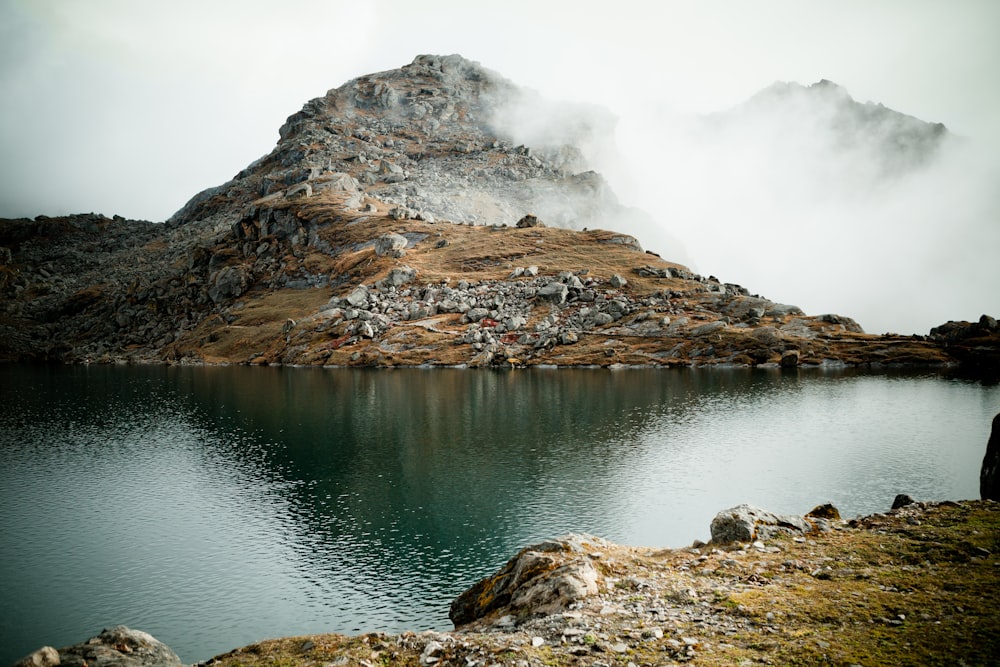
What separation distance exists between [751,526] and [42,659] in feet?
96.2

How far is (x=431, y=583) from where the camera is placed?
36.0 metres

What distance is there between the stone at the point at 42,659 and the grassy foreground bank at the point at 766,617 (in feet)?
16.7

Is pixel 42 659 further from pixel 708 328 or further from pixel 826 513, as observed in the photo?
pixel 708 328

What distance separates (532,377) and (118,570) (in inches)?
4493

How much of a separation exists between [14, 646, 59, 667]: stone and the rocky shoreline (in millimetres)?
52

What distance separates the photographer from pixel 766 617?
710 inches

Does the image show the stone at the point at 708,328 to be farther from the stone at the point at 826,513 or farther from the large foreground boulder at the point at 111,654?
the large foreground boulder at the point at 111,654

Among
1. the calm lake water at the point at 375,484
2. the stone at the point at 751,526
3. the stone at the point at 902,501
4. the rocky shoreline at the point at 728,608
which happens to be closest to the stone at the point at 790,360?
the calm lake water at the point at 375,484

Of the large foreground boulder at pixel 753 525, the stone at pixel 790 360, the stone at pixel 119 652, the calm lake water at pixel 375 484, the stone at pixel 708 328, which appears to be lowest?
the calm lake water at pixel 375 484

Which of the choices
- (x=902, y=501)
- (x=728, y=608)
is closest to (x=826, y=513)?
(x=902, y=501)

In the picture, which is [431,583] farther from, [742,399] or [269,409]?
[742,399]

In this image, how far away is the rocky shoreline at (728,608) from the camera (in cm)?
1608

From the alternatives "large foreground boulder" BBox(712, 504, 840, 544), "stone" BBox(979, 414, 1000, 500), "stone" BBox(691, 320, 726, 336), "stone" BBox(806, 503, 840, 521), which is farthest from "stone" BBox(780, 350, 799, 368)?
"large foreground boulder" BBox(712, 504, 840, 544)

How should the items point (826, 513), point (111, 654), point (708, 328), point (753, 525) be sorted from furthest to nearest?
1. point (708, 328)
2. point (826, 513)
3. point (753, 525)
4. point (111, 654)
